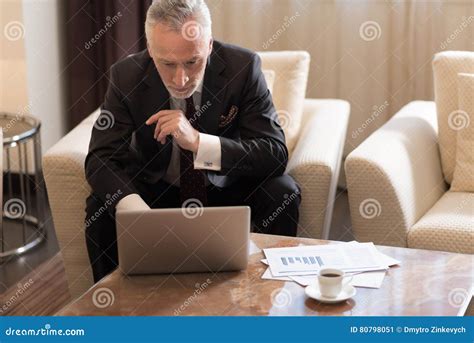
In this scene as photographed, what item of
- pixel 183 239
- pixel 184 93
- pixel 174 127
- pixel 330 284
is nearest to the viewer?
pixel 330 284

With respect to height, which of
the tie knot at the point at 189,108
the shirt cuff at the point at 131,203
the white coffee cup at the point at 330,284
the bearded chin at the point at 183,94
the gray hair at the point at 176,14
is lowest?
the shirt cuff at the point at 131,203

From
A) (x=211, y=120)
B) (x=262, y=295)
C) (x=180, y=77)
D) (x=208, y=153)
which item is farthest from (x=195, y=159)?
(x=262, y=295)

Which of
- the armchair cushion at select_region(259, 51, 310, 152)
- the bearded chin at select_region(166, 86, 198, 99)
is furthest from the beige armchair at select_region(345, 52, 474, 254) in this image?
the bearded chin at select_region(166, 86, 198, 99)

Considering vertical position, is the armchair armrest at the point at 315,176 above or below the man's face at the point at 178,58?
below

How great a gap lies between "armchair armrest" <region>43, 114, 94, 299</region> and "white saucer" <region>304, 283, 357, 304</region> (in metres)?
1.05

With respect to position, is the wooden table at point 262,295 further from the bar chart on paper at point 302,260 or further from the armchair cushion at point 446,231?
the armchair cushion at point 446,231

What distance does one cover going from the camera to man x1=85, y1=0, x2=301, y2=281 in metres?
2.60

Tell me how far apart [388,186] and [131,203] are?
81 cm

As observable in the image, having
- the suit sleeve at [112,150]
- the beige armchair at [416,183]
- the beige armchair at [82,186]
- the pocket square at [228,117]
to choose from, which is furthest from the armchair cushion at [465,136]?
the suit sleeve at [112,150]

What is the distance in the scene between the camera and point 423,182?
2.88m

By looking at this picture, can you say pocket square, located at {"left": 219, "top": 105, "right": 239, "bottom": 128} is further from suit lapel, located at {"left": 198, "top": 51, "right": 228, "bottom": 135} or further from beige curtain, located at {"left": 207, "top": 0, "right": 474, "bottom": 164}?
beige curtain, located at {"left": 207, "top": 0, "right": 474, "bottom": 164}

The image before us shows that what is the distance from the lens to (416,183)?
2.82 metres

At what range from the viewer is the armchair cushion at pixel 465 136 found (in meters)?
2.93

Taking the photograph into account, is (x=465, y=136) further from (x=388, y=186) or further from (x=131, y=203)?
(x=131, y=203)
